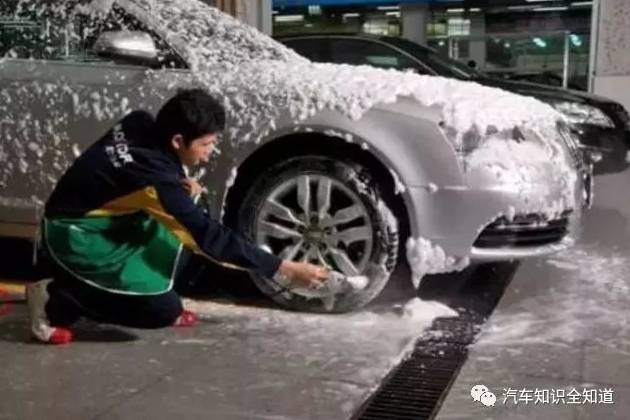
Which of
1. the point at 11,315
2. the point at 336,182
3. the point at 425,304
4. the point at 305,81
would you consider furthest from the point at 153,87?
the point at 425,304

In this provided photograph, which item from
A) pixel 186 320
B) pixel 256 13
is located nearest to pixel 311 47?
pixel 256 13

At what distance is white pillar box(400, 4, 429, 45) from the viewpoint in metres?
14.7

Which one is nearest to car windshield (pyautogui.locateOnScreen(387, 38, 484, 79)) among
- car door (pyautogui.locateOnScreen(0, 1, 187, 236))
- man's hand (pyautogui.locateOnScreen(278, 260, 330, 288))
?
car door (pyautogui.locateOnScreen(0, 1, 187, 236))

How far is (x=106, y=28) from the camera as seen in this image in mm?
4734

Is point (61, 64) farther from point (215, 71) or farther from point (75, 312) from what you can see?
point (75, 312)

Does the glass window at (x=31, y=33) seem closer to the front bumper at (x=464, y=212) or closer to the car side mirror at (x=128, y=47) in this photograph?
the car side mirror at (x=128, y=47)

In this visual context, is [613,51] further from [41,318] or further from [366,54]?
[41,318]

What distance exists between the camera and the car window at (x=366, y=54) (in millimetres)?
8047

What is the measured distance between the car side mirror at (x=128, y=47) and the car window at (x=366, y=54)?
149 inches

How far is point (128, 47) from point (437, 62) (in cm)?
415

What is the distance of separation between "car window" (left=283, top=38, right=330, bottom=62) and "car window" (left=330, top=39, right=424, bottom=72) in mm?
82

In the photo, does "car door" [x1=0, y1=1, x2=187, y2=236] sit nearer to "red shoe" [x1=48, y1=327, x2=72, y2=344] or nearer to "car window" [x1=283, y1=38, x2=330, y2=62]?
"red shoe" [x1=48, y1=327, x2=72, y2=344]

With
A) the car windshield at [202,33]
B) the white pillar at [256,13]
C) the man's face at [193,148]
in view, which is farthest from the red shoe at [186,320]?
the white pillar at [256,13]

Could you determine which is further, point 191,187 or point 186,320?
point 186,320
